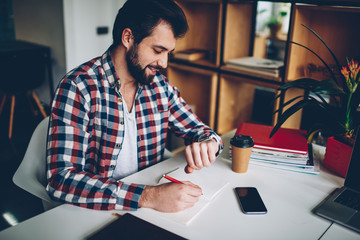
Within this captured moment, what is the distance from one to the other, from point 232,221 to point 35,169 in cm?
79

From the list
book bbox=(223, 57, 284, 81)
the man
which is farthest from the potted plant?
book bbox=(223, 57, 284, 81)

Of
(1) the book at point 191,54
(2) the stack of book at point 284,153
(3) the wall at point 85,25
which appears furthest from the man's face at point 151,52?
(3) the wall at point 85,25

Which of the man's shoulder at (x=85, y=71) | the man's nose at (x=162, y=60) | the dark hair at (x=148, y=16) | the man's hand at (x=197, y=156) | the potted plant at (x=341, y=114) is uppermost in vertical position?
the dark hair at (x=148, y=16)

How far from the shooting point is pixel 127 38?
51.1 inches

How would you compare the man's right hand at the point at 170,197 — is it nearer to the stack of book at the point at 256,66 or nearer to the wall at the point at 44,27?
the stack of book at the point at 256,66

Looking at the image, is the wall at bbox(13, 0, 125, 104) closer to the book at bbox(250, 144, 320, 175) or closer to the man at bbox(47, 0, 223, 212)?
the man at bbox(47, 0, 223, 212)

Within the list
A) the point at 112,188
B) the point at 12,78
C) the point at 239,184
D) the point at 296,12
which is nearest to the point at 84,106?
the point at 112,188

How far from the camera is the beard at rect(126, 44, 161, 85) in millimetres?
1307

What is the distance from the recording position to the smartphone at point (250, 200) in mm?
1003

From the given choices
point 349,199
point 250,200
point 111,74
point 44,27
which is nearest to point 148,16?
point 111,74

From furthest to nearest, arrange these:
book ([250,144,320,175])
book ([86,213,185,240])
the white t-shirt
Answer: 1. the white t-shirt
2. book ([250,144,320,175])
3. book ([86,213,185,240])

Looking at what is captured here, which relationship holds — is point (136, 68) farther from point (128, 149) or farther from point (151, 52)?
point (128, 149)

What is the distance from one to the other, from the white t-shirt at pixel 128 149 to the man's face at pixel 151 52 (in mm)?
159

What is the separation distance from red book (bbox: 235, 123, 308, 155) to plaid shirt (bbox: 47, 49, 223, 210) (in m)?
0.17
